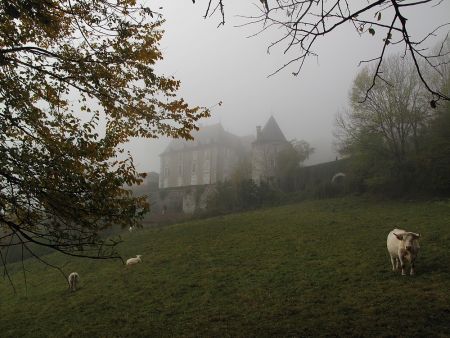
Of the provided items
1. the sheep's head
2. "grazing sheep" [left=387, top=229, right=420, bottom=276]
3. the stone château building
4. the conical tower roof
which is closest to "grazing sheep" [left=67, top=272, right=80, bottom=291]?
"grazing sheep" [left=387, top=229, right=420, bottom=276]

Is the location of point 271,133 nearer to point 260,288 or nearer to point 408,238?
point 260,288

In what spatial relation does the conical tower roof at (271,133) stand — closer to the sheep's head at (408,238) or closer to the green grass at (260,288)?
the green grass at (260,288)

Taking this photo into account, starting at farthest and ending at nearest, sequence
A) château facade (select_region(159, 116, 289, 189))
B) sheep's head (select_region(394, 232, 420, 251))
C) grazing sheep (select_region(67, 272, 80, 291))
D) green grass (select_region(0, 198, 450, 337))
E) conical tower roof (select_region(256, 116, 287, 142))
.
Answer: château facade (select_region(159, 116, 289, 189)) < conical tower roof (select_region(256, 116, 287, 142)) < grazing sheep (select_region(67, 272, 80, 291)) < sheep's head (select_region(394, 232, 420, 251)) < green grass (select_region(0, 198, 450, 337))

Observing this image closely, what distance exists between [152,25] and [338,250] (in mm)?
10463

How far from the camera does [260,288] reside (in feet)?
34.3

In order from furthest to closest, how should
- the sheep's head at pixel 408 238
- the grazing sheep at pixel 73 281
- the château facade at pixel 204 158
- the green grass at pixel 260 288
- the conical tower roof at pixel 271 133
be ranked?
the château facade at pixel 204 158
the conical tower roof at pixel 271 133
the grazing sheep at pixel 73 281
the sheep's head at pixel 408 238
the green grass at pixel 260 288

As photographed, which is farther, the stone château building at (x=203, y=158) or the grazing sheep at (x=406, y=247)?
the stone château building at (x=203, y=158)

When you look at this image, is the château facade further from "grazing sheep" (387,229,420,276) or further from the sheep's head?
the sheep's head

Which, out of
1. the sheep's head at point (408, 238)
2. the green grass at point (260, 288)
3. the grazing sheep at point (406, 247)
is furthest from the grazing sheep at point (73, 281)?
the sheep's head at point (408, 238)

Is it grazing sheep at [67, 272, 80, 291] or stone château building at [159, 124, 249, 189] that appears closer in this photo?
grazing sheep at [67, 272, 80, 291]

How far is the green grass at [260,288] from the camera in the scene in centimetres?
754

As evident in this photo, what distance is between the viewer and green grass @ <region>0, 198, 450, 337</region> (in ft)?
24.7

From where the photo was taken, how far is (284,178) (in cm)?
4156

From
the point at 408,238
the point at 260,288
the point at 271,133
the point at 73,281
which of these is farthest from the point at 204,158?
the point at 408,238
